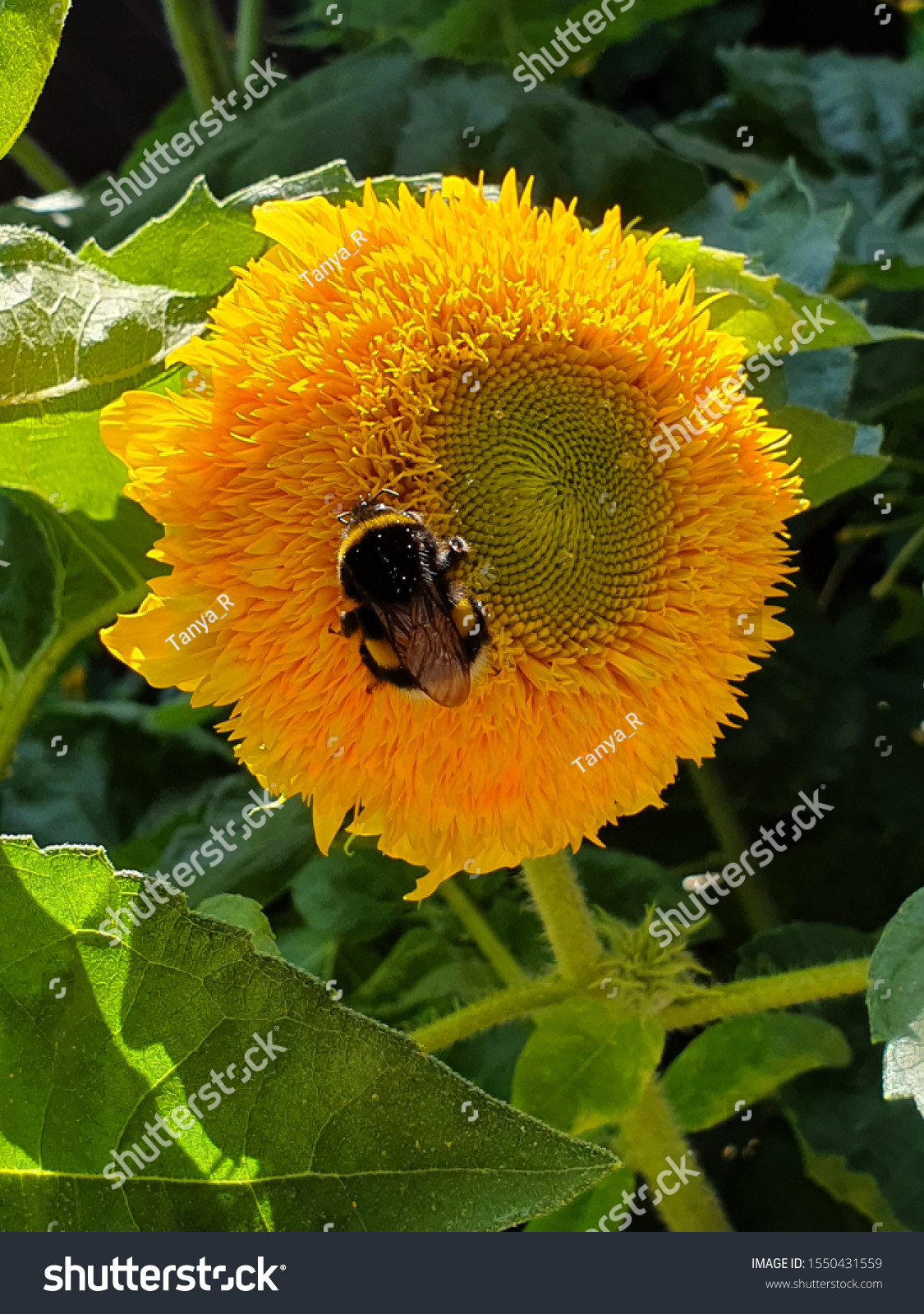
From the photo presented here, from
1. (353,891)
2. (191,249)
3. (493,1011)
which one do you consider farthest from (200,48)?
(493,1011)

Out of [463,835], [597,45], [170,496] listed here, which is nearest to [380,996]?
[463,835]

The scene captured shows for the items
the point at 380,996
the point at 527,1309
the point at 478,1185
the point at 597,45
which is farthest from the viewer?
the point at 597,45

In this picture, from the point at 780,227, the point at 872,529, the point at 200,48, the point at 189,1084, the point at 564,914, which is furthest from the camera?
the point at 872,529

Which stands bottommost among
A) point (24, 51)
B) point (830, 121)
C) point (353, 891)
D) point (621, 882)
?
point (621, 882)

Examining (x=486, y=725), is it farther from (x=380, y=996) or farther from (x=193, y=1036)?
(x=380, y=996)

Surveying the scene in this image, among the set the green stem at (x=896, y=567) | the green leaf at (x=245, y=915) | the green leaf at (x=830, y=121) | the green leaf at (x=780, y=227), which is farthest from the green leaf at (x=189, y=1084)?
the green leaf at (x=830, y=121)

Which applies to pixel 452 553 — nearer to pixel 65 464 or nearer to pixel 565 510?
pixel 565 510

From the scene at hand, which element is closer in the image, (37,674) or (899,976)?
(899,976)
